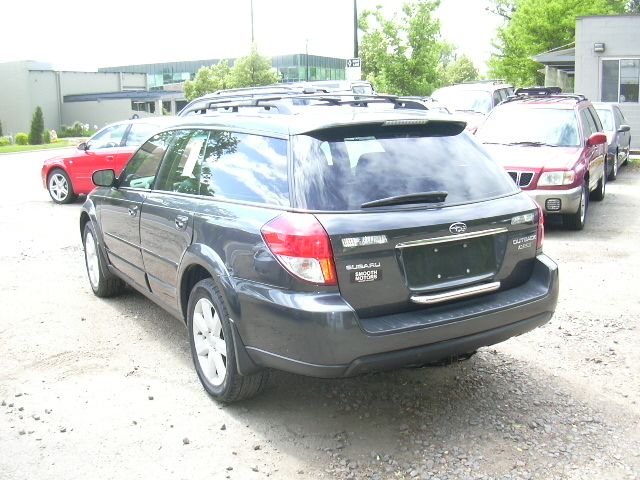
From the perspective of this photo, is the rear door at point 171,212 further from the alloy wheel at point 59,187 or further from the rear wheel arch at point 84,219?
the alloy wheel at point 59,187

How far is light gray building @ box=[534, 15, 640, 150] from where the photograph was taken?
23922 mm

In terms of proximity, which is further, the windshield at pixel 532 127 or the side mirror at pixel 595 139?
the windshield at pixel 532 127

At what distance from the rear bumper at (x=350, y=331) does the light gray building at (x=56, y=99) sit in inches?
2430

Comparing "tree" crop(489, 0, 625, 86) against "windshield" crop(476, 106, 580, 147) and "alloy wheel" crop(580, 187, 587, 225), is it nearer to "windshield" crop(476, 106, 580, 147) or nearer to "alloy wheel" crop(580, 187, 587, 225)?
"windshield" crop(476, 106, 580, 147)

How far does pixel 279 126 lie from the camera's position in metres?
4.37

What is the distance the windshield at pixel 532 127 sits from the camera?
11039mm

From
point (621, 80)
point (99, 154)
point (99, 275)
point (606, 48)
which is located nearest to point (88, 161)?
point (99, 154)

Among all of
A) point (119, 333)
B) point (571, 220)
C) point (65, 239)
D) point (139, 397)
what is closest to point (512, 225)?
point (139, 397)

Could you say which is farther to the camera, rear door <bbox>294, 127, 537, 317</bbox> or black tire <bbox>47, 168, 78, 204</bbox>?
black tire <bbox>47, 168, 78, 204</bbox>

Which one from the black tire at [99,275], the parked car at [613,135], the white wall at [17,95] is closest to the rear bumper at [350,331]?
the black tire at [99,275]

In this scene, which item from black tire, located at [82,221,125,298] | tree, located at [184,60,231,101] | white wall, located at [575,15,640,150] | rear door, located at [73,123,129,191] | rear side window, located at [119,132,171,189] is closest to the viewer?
rear side window, located at [119,132,171,189]

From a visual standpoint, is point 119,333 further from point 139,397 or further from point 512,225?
point 512,225

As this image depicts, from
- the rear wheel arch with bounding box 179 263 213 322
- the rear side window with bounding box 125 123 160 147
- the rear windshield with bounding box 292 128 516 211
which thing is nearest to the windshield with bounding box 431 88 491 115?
the rear side window with bounding box 125 123 160 147

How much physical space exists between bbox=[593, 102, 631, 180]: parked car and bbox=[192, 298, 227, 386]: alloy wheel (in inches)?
492
